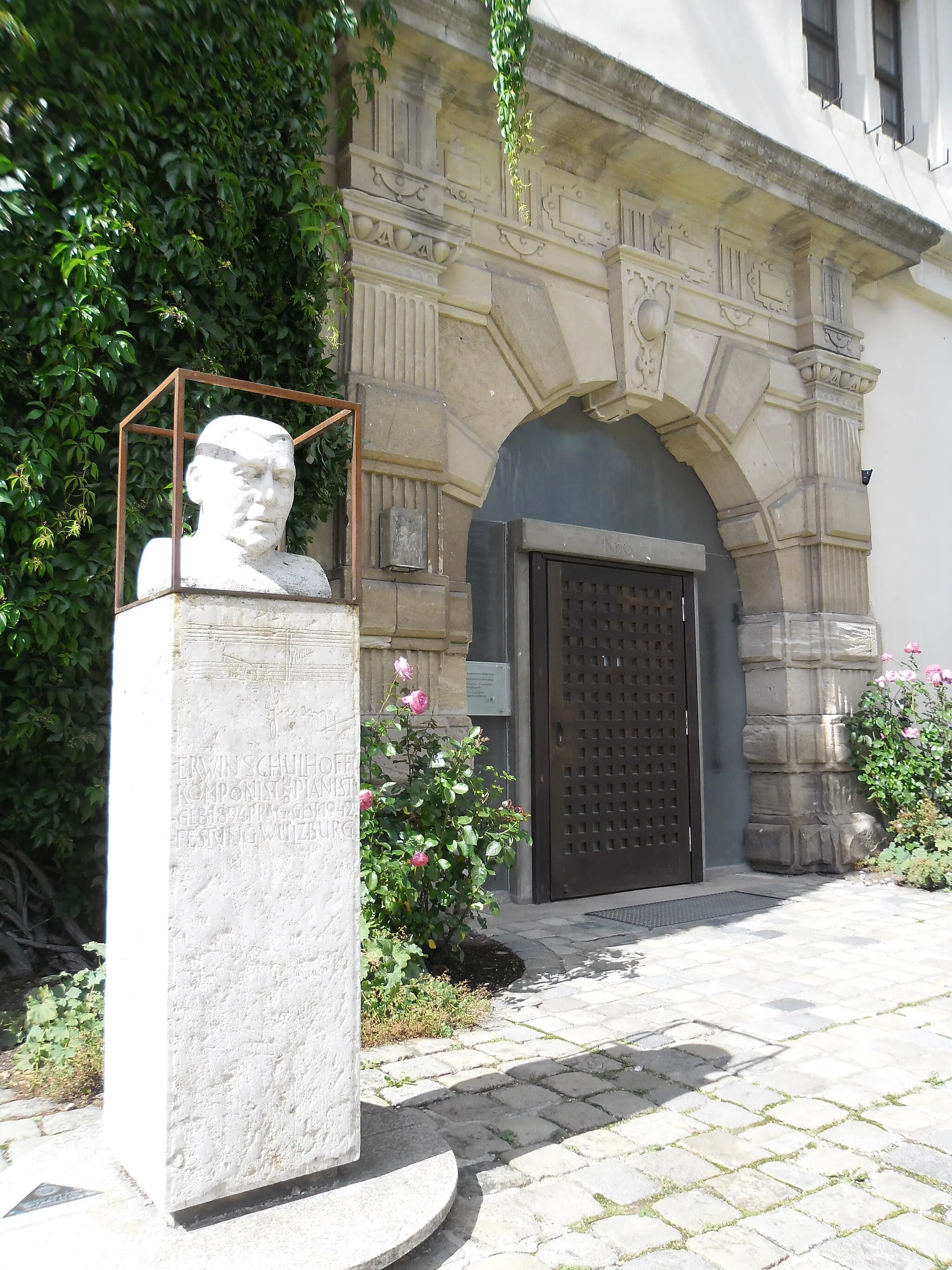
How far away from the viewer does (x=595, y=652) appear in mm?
6293

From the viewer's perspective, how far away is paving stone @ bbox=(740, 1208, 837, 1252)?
84.7 inches

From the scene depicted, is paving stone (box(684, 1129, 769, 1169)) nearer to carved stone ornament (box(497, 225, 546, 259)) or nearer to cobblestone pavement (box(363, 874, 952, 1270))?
cobblestone pavement (box(363, 874, 952, 1270))

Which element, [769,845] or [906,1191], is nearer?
[906,1191]

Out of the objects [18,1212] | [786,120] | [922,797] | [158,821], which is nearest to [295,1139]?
[18,1212]

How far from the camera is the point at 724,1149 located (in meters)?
2.60

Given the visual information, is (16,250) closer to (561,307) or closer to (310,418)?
(310,418)

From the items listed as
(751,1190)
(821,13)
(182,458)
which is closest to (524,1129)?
(751,1190)

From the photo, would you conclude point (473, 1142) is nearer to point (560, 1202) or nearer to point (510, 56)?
point (560, 1202)

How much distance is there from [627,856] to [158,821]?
4.59 meters

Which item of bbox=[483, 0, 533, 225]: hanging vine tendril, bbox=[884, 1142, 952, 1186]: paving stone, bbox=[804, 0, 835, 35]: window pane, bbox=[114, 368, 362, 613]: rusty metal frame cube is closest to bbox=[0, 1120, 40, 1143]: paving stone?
bbox=[114, 368, 362, 613]: rusty metal frame cube

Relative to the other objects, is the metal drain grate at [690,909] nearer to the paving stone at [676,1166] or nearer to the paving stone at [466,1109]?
the paving stone at [466,1109]

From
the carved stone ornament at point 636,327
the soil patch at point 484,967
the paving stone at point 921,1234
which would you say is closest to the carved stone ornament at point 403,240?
the carved stone ornament at point 636,327

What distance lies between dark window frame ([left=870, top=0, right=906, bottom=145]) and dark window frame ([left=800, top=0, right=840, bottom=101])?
535 millimetres

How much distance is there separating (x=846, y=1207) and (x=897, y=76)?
9.17 metres
